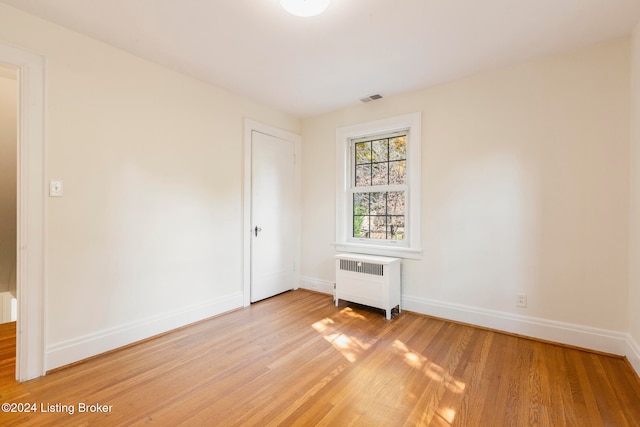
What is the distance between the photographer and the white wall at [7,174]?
2.67m

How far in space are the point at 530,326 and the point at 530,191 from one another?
123cm

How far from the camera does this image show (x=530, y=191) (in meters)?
2.62

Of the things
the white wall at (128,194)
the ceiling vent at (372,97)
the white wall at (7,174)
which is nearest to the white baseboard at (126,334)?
the white wall at (128,194)

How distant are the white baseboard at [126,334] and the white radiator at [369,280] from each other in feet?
4.51

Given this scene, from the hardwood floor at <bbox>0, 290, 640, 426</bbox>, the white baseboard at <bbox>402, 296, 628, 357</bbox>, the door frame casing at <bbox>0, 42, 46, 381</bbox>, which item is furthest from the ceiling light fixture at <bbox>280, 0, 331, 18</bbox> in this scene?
the white baseboard at <bbox>402, 296, 628, 357</bbox>

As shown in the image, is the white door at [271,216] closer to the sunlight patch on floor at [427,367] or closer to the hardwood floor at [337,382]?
the hardwood floor at [337,382]

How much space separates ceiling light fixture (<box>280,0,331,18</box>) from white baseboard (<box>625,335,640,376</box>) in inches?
126

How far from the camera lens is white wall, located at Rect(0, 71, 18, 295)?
267 centimetres

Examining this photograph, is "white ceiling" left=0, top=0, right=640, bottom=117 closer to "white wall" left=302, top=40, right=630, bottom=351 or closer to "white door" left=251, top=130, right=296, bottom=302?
"white wall" left=302, top=40, right=630, bottom=351

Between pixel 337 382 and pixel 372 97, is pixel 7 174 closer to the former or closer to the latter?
pixel 337 382

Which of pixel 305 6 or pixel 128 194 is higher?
pixel 305 6

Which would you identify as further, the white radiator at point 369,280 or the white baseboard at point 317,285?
the white baseboard at point 317,285

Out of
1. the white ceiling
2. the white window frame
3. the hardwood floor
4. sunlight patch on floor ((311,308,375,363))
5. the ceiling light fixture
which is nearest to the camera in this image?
the hardwood floor

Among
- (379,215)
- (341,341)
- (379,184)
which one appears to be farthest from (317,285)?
(379,184)
